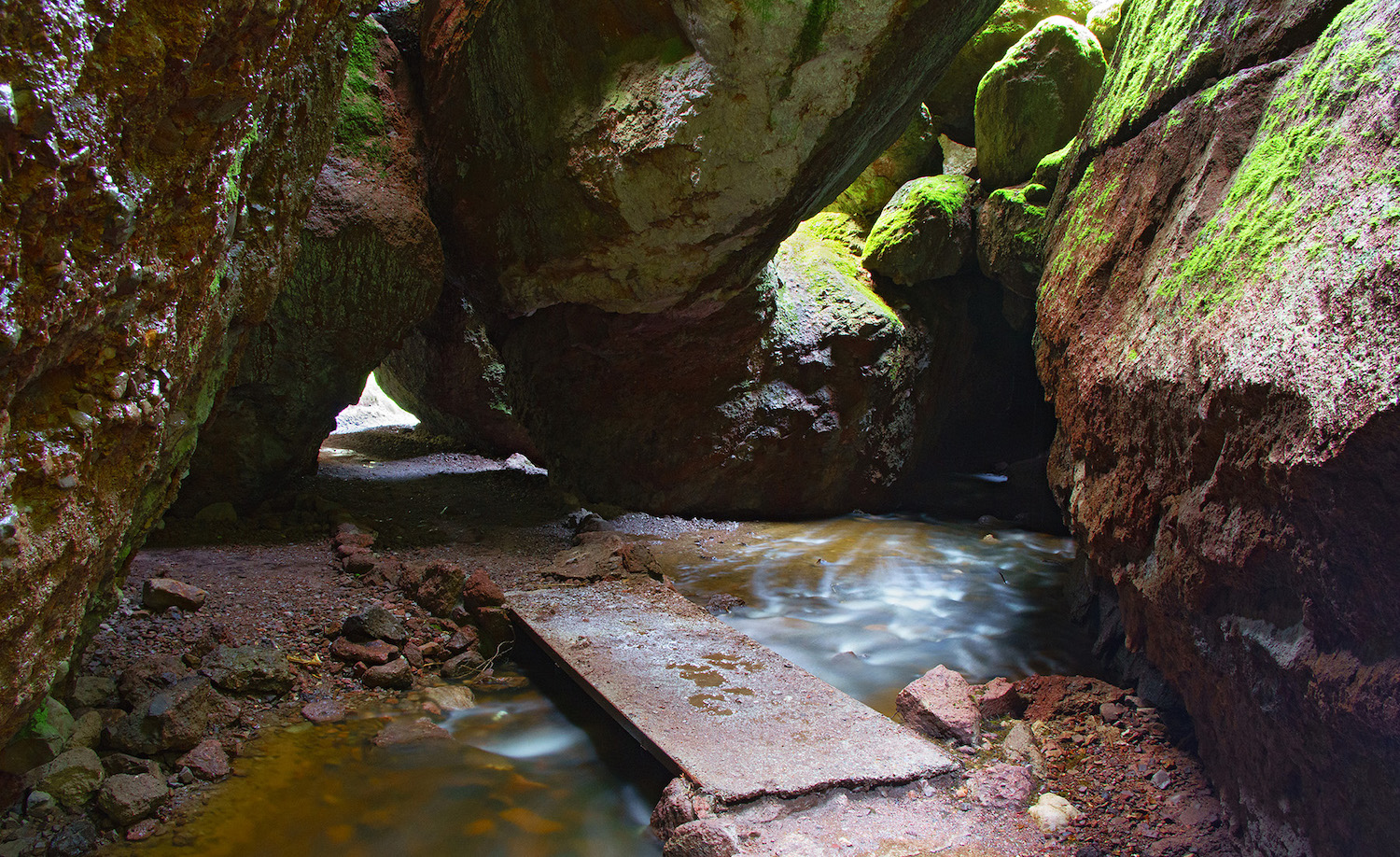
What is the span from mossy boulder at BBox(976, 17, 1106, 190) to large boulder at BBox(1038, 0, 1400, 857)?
2.44 meters

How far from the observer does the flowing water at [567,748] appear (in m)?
2.22

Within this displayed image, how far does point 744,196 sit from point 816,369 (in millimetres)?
2569

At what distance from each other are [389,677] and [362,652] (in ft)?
0.66

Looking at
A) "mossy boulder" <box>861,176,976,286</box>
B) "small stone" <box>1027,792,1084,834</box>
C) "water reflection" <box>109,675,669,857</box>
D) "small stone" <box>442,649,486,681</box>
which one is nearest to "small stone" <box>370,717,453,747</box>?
"water reflection" <box>109,675,669,857</box>

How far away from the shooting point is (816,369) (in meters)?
6.59

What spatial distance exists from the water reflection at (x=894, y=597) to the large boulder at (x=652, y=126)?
6.60 feet

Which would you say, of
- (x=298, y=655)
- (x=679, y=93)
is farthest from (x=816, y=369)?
(x=298, y=655)

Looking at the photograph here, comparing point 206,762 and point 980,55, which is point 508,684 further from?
point 980,55

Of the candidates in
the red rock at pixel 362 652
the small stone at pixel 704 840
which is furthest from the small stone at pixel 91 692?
the small stone at pixel 704 840

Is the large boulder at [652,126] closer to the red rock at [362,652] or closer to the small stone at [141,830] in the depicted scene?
the red rock at [362,652]

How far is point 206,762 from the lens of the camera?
2.42 m

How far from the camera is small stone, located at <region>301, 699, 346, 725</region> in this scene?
9.26 ft

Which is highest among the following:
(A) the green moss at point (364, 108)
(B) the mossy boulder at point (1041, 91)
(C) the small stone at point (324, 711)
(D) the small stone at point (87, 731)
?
(B) the mossy boulder at point (1041, 91)

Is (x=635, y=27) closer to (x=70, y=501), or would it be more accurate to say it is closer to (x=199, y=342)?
(x=199, y=342)
